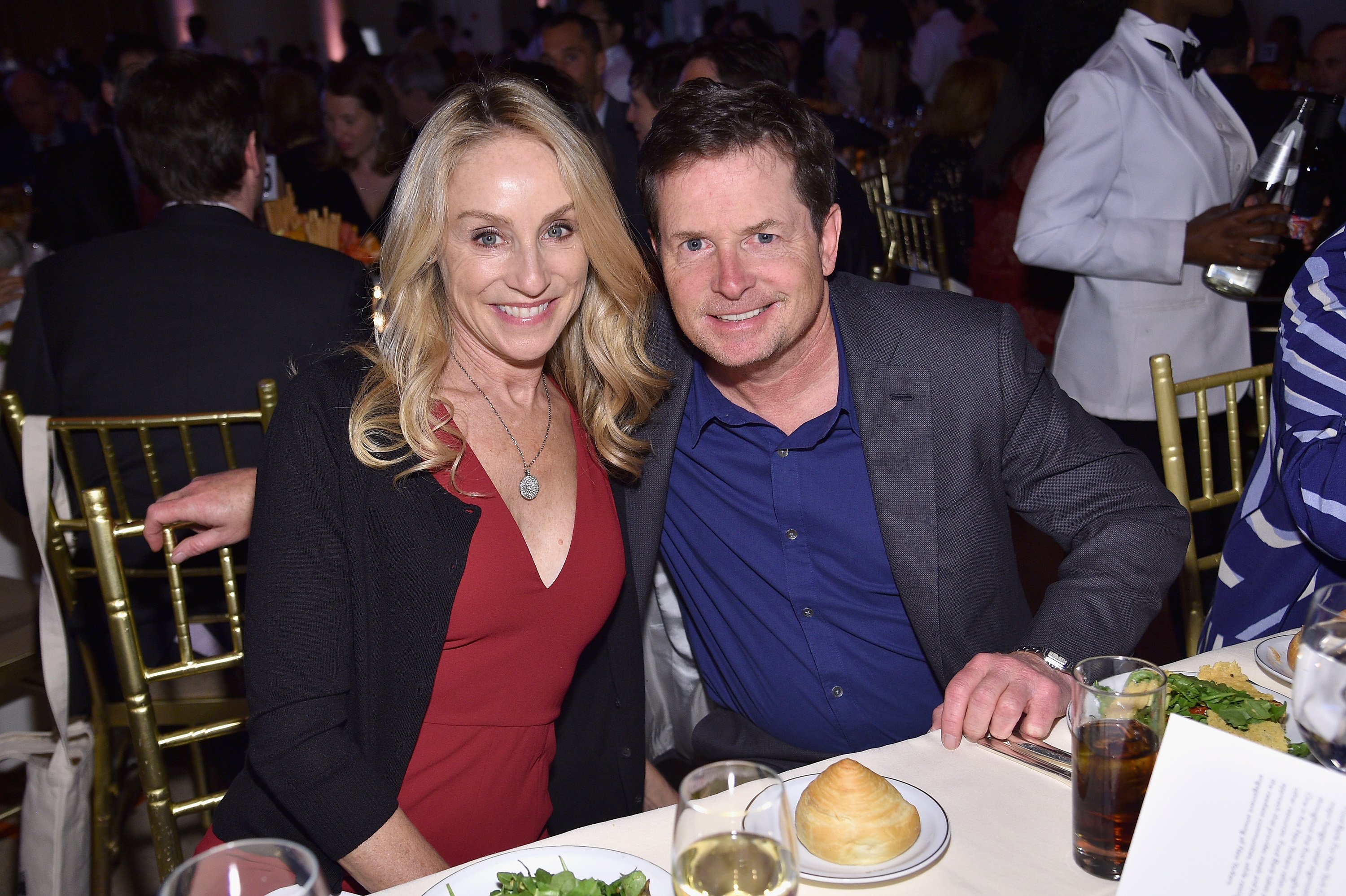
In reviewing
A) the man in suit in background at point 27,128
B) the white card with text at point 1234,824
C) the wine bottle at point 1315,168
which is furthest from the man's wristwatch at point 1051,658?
the man in suit in background at point 27,128

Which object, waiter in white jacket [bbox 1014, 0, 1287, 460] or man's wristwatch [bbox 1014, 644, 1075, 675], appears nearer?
man's wristwatch [bbox 1014, 644, 1075, 675]

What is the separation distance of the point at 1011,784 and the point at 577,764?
0.85 meters

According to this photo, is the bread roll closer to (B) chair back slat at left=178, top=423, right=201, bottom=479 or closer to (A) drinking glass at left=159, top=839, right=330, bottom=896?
(A) drinking glass at left=159, top=839, right=330, bottom=896

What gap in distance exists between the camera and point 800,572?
178 centimetres

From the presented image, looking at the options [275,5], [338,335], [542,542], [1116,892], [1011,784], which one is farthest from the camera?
[275,5]

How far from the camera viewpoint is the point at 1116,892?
973 mm

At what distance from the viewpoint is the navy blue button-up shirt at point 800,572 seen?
5.83ft

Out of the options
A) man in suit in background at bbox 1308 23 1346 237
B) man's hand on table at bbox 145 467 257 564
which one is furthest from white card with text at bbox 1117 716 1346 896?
man in suit in background at bbox 1308 23 1346 237

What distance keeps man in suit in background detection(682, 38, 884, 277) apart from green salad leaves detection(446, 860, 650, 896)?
2489mm

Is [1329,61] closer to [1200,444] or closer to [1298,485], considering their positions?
[1200,444]

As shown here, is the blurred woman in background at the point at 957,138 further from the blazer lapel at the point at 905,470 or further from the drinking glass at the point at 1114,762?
the drinking glass at the point at 1114,762

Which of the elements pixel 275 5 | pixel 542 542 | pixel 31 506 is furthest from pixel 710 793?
pixel 275 5

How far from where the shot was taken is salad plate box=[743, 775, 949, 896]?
3.28 ft

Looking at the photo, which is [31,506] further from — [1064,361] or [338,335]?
[1064,361]
